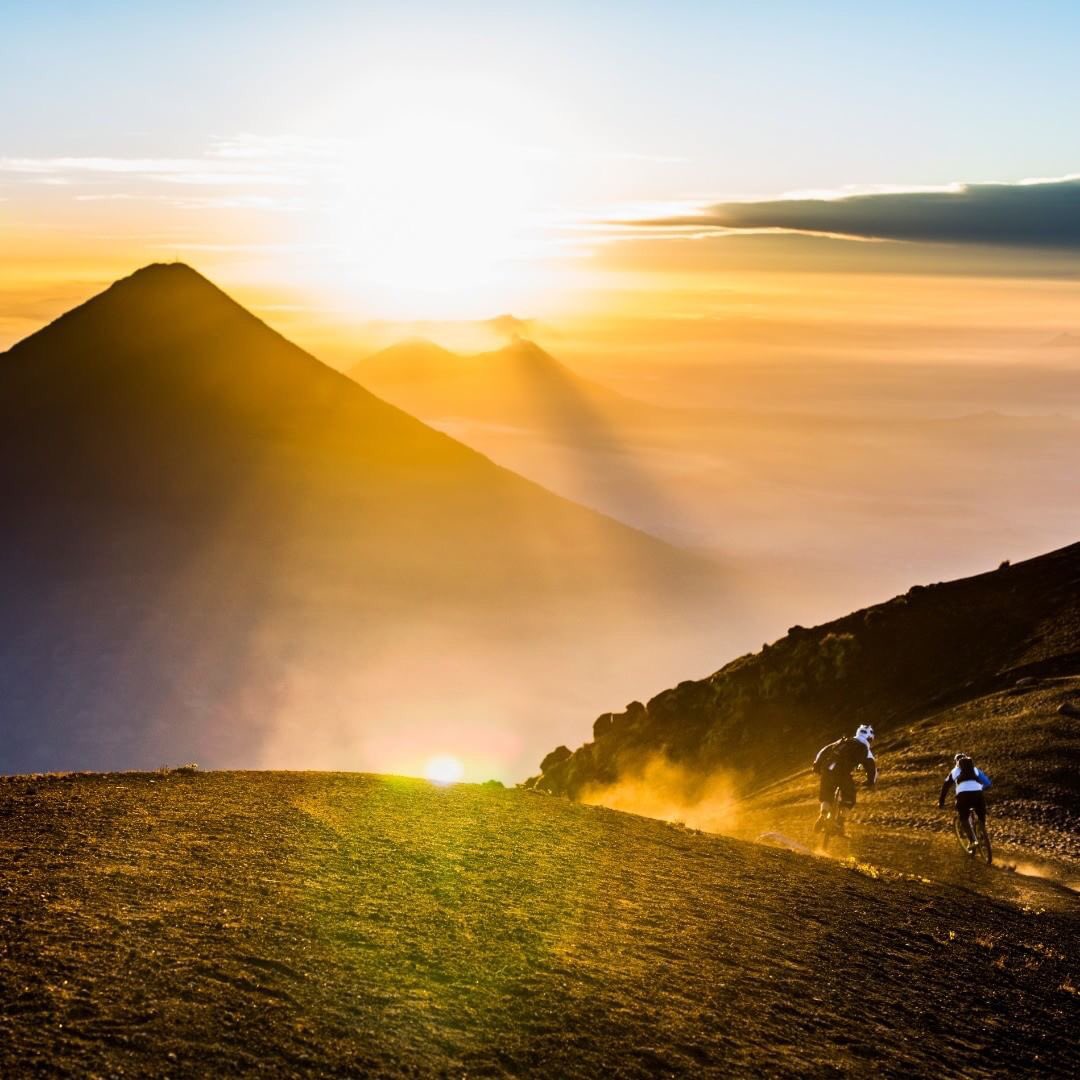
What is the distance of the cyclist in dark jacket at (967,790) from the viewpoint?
19766 mm

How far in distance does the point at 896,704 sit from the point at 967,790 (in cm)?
1650

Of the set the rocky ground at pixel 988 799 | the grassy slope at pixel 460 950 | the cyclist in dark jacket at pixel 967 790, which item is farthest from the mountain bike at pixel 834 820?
the grassy slope at pixel 460 950

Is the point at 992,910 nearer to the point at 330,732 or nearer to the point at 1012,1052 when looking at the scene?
the point at 1012,1052

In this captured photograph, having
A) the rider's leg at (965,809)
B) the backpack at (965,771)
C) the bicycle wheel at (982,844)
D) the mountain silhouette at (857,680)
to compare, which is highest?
the mountain silhouette at (857,680)

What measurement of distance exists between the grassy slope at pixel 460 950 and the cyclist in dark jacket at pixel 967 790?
10.1ft

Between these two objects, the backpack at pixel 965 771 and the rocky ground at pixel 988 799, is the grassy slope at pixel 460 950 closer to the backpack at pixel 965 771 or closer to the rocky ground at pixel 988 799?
the backpack at pixel 965 771

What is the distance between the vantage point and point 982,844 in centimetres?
2034

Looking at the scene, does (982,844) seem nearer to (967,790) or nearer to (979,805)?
(979,805)

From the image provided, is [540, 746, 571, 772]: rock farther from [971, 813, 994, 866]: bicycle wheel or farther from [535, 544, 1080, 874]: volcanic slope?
[971, 813, 994, 866]: bicycle wheel

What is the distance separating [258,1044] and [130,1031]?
2.76 ft

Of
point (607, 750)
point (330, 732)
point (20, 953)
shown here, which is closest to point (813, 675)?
point (607, 750)

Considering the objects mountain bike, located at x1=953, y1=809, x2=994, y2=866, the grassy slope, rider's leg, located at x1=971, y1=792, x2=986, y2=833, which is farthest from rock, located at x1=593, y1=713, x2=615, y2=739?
the grassy slope

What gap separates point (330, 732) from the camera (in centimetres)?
15088

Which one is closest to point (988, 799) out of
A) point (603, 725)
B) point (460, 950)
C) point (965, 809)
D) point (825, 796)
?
point (965, 809)
